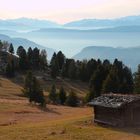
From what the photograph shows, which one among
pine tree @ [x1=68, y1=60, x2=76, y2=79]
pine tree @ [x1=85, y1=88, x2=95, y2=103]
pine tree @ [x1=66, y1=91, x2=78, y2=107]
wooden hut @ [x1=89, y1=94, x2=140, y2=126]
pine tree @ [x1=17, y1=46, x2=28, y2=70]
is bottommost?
pine tree @ [x1=66, y1=91, x2=78, y2=107]

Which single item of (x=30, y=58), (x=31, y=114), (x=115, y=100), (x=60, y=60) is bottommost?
(x=31, y=114)

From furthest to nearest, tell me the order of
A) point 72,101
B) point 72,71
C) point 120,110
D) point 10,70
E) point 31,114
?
point 72,71
point 10,70
point 72,101
point 31,114
point 120,110

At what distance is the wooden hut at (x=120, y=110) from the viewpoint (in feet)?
168

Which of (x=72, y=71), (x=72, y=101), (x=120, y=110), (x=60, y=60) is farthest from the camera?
(x=60, y=60)

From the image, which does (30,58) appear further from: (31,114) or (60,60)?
(31,114)

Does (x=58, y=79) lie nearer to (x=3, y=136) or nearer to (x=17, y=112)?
(x=17, y=112)

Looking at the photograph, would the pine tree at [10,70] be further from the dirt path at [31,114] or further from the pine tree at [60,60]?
the dirt path at [31,114]

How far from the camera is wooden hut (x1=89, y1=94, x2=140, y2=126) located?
2022 inches

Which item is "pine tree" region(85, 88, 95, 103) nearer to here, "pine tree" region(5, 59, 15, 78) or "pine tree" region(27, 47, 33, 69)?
"pine tree" region(5, 59, 15, 78)

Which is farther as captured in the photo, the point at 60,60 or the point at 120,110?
the point at 60,60

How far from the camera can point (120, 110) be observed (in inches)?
2039

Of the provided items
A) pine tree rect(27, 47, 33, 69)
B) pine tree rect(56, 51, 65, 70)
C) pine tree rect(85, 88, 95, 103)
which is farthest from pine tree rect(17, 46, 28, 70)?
pine tree rect(85, 88, 95, 103)

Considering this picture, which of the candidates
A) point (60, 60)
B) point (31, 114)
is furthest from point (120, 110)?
point (60, 60)

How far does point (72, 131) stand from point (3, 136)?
6.73m
